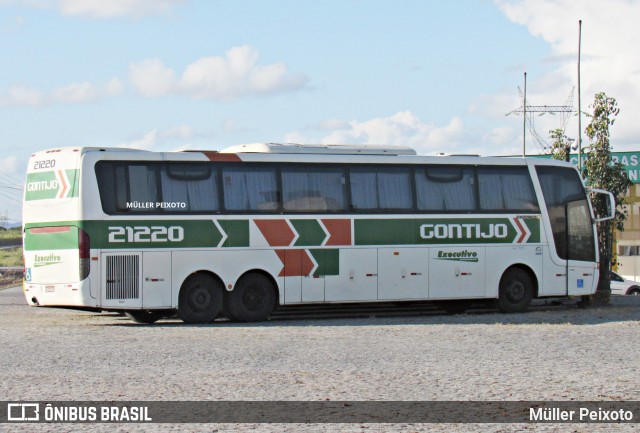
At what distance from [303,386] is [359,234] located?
11883 mm

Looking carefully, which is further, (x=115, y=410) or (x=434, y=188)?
(x=434, y=188)

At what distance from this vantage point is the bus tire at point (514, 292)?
26016mm

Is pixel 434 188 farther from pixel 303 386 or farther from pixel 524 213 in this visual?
pixel 303 386

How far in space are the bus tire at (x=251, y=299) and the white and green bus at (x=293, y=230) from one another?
3 cm

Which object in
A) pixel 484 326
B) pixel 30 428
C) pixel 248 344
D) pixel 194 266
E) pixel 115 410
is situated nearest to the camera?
pixel 30 428

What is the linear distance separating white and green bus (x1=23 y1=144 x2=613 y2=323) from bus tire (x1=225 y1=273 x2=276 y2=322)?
3 centimetres

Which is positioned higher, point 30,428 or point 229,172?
point 229,172

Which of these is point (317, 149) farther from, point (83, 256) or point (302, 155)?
point (83, 256)

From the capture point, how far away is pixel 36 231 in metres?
22.6

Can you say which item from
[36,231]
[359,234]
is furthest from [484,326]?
[36,231]

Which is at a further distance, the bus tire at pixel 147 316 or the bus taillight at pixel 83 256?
the bus tire at pixel 147 316

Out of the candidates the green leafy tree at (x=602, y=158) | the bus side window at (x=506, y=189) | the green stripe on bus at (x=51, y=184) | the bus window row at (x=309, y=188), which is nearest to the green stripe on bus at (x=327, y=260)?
the bus window row at (x=309, y=188)

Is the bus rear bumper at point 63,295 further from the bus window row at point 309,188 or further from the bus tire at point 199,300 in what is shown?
the bus tire at point 199,300

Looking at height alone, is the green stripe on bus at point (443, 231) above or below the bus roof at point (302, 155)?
below
